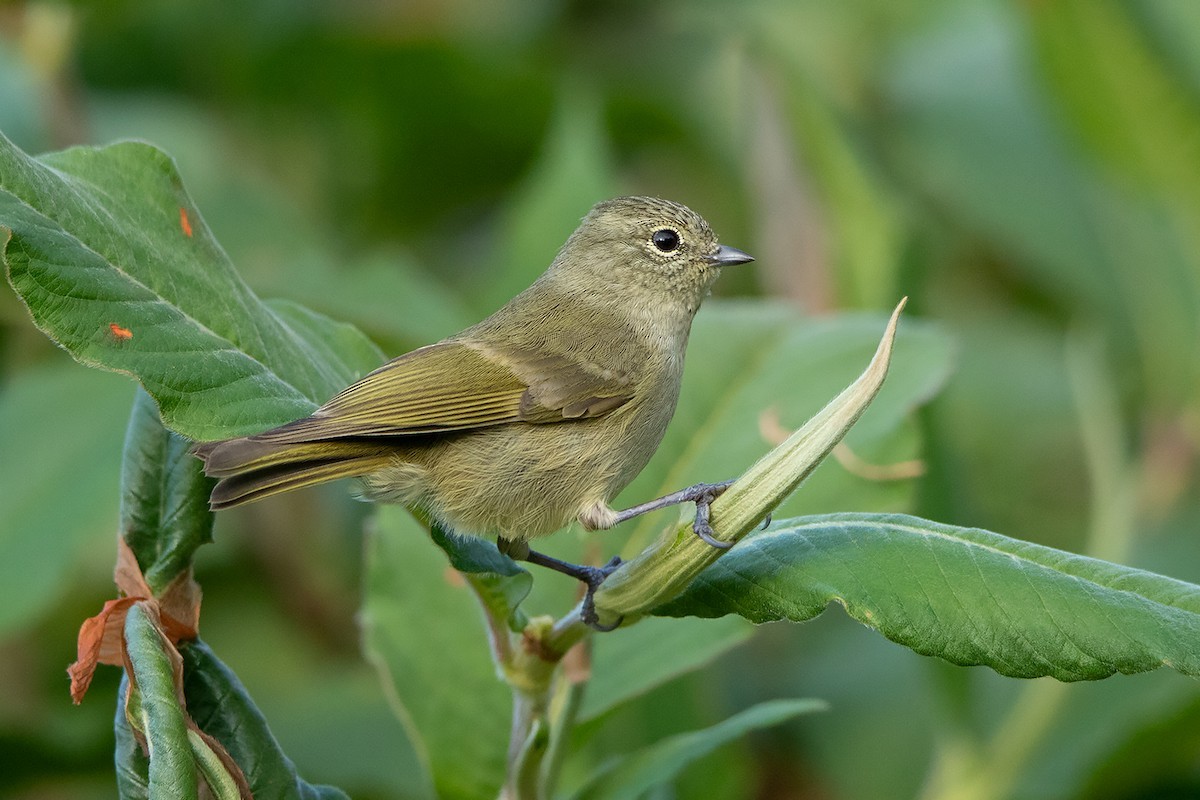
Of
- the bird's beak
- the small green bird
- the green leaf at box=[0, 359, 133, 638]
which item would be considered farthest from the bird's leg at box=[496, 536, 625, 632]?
the green leaf at box=[0, 359, 133, 638]

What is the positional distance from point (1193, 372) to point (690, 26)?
280 cm

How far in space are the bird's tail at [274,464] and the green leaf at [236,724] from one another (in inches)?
10.3

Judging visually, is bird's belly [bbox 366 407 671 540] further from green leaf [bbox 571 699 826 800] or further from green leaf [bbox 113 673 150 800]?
green leaf [bbox 113 673 150 800]

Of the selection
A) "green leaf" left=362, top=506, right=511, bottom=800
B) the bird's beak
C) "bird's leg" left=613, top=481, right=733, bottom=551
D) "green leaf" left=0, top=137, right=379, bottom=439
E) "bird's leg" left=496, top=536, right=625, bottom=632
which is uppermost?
"green leaf" left=0, top=137, right=379, bottom=439

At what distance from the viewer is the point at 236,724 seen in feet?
6.70

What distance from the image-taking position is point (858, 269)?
4070 millimetres

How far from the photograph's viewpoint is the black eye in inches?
143

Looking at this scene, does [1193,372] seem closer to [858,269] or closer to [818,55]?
[858,269]

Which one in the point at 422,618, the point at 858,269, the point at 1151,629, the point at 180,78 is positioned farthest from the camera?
the point at 180,78

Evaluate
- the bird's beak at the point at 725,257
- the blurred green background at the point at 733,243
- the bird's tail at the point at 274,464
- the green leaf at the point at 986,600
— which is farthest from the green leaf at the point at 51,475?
the green leaf at the point at 986,600

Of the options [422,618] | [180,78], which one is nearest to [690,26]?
[180,78]

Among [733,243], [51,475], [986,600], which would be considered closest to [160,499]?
[986,600]

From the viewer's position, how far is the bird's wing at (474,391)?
8.56ft

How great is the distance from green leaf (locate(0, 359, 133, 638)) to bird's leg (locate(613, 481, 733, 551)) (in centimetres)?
145
